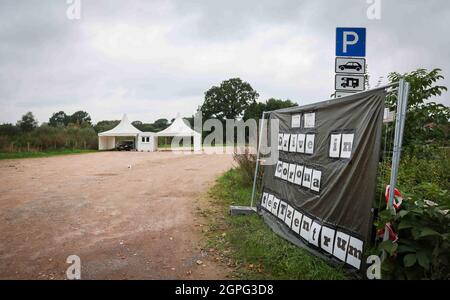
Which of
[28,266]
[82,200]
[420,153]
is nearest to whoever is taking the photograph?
[28,266]

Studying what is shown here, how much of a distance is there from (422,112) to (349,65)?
2.24 metres

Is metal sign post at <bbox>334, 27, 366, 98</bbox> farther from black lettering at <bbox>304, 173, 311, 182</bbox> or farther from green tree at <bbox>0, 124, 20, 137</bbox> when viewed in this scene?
green tree at <bbox>0, 124, 20, 137</bbox>

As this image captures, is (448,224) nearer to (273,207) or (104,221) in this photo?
(273,207)

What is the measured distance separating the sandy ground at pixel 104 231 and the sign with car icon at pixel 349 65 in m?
3.90

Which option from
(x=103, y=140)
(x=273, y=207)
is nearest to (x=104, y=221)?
(x=273, y=207)

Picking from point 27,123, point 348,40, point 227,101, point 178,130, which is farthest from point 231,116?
point 348,40

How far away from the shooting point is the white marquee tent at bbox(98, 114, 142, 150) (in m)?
37.5

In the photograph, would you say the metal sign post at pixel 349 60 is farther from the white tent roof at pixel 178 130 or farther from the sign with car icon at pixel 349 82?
the white tent roof at pixel 178 130

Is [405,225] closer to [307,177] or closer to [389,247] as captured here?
[389,247]

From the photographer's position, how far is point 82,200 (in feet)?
27.7

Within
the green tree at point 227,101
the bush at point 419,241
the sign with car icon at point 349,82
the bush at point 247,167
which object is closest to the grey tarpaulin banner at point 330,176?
the bush at point 419,241

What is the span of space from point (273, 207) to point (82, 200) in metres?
5.29
